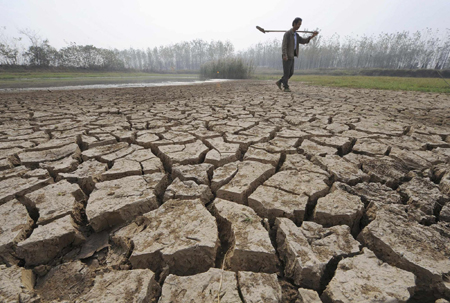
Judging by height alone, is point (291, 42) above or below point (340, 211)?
above

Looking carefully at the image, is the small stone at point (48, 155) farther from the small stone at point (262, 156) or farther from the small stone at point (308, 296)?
the small stone at point (308, 296)

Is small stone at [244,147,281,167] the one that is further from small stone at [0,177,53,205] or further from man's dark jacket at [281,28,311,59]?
man's dark jacket at [281,28,311,59]

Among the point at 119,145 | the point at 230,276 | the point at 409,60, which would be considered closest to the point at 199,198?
the point at 230,276

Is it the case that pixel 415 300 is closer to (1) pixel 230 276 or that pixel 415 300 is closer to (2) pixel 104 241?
(1) pixel 230 276

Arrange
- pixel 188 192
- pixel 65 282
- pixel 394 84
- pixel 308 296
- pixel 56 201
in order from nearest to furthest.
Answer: pixel 308 296 → pixel 65 282 → pixel 56 201 → pixel 188 192 → pixel 394 84

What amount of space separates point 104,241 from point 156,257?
37 centimetres

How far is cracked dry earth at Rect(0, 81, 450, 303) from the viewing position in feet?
2.69

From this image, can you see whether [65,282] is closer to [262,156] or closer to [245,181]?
[245,181]

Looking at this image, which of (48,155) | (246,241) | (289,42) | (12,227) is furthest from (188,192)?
(289,42)

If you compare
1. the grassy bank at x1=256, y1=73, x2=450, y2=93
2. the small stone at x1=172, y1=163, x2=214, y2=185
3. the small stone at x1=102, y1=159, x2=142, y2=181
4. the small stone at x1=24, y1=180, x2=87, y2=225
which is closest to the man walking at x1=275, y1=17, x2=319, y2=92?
the grassy bank at x1=256, y1=73, x2=450, y2=93

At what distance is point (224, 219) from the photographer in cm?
115

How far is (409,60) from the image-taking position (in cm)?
4722

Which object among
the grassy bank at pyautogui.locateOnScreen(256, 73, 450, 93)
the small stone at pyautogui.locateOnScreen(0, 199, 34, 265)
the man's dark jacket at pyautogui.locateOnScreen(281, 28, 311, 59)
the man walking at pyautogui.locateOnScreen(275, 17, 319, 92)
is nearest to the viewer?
the small stone at pyautogui.locateOnScreen(0, 199, 34, 265)

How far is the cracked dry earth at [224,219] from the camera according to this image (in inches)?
32.3
